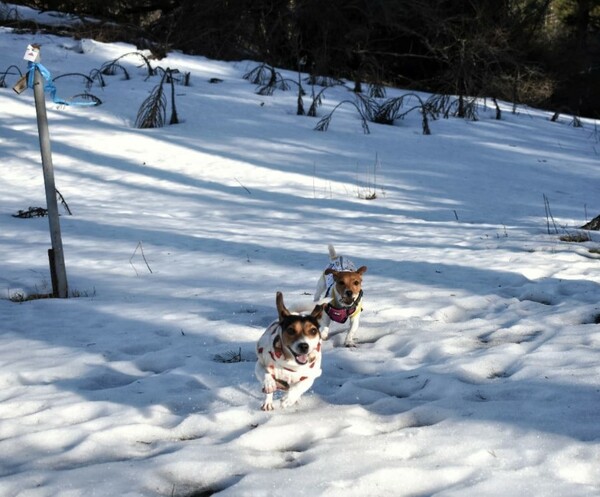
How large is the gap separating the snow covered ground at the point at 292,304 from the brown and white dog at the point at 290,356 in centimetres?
18

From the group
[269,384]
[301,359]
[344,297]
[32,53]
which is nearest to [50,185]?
[32,53]

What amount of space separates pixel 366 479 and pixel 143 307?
4.06 meters

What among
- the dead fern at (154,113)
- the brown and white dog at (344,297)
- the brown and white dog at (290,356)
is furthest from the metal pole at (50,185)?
the dead fern at (154,113)

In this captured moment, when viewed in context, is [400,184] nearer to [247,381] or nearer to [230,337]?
[230,337]

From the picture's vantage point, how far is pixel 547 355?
5398 millimetres

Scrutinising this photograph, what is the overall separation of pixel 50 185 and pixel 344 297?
3.45 meters

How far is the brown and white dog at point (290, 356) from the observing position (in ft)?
14.2

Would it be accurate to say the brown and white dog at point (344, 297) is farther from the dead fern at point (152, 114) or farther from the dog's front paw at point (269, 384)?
the dead fern at point (152, 114)

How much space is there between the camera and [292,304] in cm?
714

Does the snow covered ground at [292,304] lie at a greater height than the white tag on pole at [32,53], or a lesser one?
lesser

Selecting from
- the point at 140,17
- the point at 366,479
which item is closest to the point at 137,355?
the point at 366,479

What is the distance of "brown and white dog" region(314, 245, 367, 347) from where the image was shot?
18.9ft

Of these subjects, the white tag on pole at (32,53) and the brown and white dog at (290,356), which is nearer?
the brown and white dog at (290,356)

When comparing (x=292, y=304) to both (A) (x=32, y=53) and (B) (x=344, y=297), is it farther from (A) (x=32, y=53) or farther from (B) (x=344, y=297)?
(A) (x=32, y=53)
